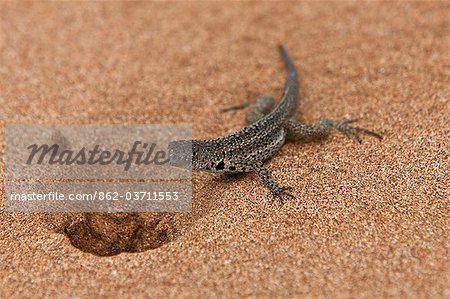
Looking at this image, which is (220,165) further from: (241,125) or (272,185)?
(241,125)

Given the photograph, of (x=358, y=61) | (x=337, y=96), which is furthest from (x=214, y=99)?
(x=358, y=61)

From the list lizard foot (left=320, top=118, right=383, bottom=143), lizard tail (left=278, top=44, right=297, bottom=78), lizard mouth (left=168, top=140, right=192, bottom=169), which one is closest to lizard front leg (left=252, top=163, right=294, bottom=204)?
lizard mouth (left=168, top=140, right=192, bottom=169)

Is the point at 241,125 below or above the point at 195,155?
below

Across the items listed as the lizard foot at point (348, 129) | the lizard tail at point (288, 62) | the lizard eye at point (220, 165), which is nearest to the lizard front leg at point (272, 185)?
the lizard eye at point (220, 165)

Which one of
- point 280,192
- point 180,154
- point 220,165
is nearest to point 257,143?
point 220,165

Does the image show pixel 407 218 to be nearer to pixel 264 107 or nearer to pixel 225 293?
pixel 225 293

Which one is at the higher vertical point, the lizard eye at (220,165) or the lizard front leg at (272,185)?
the lizard eye at (220,165)

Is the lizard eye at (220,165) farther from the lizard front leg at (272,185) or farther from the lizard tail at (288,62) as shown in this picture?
the lizard tail at (288,62)

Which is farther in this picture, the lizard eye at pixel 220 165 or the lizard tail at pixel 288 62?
the lizard tail at pixel 288 62
